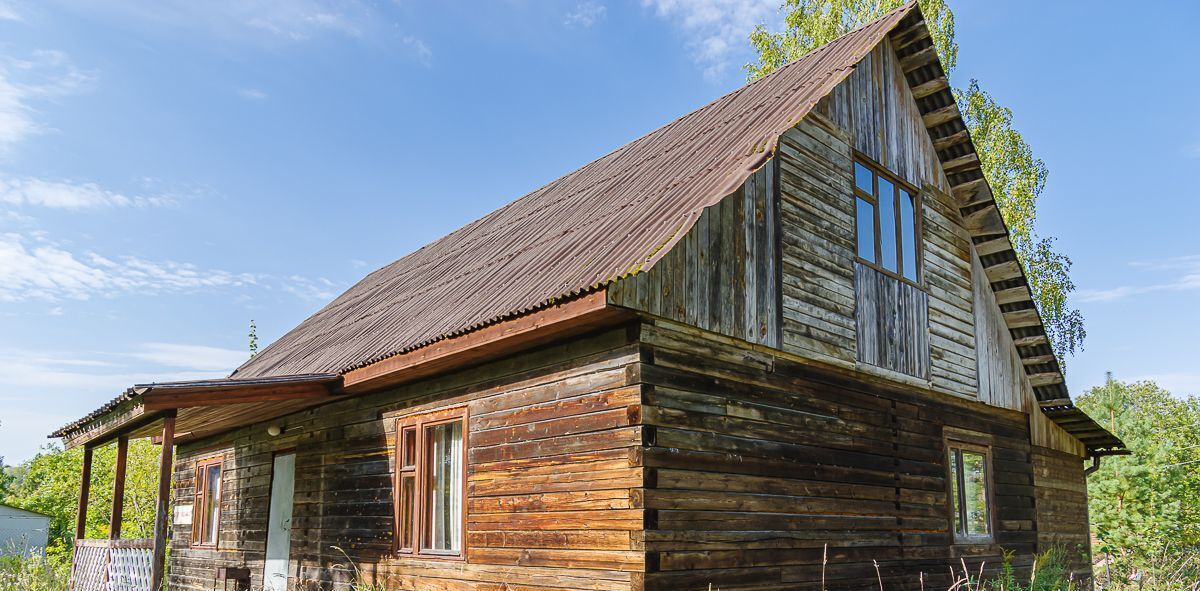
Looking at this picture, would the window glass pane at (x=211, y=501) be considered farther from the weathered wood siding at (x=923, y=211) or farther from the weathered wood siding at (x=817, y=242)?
the weathered wood siding at (x=923, y=211)

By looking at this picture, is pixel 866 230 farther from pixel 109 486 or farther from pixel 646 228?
pixel 109 486

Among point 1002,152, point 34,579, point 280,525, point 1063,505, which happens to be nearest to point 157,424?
point 280,525

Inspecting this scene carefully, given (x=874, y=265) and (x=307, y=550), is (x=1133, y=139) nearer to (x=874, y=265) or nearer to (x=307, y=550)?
(x=874, y=265)

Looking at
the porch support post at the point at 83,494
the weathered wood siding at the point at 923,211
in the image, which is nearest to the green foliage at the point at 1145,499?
the weathered wood siding at the point at 923,211

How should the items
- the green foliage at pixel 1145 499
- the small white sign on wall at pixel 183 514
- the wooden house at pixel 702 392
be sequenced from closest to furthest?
the wooden house at pixel 702 392, the small white sign on wall at pixel 183 514, the green foliage at pixel 1145 499

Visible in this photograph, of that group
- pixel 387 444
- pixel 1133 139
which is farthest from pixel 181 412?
pixel 1133 139

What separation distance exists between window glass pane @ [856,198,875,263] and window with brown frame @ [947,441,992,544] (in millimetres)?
2690

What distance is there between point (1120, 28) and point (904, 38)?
9547 mm

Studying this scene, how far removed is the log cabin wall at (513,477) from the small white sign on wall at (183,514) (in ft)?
16.5

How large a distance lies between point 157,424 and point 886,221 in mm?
9392

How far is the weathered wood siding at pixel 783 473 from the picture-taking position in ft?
25.1

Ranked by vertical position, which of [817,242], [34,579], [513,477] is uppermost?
[817,242]

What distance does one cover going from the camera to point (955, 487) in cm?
1142

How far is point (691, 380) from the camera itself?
798 centimetres
